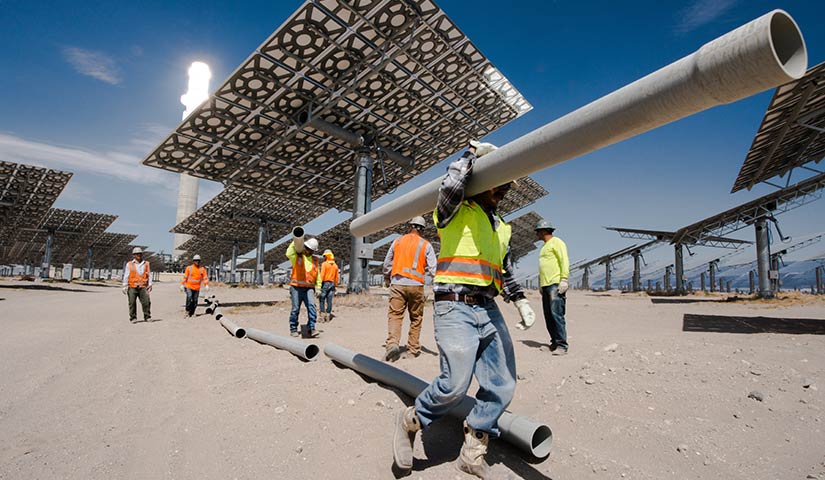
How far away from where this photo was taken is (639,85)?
1.50 m

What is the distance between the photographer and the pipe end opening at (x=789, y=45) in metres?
1.27

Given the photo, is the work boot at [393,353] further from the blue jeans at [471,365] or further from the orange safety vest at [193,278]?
the orange safety vest at [193,278]

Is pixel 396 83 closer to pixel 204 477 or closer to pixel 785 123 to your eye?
pixel 785 123

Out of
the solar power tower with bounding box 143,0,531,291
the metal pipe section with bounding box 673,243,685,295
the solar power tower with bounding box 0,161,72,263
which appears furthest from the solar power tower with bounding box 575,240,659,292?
the solar power tower with bounding box 0,161,72,263

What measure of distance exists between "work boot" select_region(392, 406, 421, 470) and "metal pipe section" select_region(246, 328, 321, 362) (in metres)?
2.33

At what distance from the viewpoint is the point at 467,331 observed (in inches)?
82.6

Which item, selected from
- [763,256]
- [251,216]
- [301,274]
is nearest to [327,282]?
[301,274]

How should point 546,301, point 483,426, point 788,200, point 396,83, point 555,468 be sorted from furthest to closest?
point 788,200 < point 396,83 < point 546,301 < point 555,468 < point 483,426

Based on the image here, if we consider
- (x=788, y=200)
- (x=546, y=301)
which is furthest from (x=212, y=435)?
(x=788, y=200)

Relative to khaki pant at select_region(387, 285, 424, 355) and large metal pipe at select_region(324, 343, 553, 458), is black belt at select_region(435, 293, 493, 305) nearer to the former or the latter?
large metal pipe at select_region(324, 343, 553, 458)

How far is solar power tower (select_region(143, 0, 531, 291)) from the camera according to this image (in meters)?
11.0

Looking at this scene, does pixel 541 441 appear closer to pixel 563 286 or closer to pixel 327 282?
pixel 563 286

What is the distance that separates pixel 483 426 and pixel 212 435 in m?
1.72

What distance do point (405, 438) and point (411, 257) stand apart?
296 centimetres
